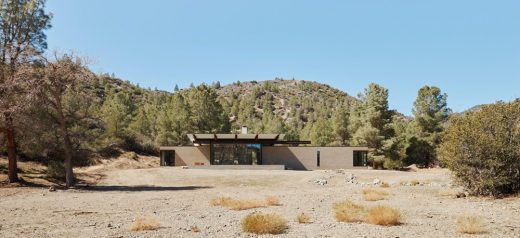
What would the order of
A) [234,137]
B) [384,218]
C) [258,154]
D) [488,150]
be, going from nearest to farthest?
[384,218] < [488,150] < [234,137] < [258,154]

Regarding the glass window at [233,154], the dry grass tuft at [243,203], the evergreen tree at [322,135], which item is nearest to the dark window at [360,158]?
the glass window at [233,154]

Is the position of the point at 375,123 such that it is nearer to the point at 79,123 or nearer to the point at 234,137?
the point at 234,137

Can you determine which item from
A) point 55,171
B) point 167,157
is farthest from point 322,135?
point 55,171

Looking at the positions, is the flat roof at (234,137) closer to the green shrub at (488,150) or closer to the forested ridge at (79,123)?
the forested ridge at (79,123)

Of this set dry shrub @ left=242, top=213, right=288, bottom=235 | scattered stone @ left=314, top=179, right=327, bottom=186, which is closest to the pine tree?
scattered stone @ left=314, top=179, right=327, bottom=186

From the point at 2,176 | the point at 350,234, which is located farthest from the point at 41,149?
the point at 350,234

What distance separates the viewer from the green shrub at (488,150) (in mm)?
17422

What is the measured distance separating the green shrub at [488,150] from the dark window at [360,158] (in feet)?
107

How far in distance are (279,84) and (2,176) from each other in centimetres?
17377

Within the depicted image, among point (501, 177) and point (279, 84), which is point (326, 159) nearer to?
point (501, 177)

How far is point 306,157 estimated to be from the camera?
50.7 metres

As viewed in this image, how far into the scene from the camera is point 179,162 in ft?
170

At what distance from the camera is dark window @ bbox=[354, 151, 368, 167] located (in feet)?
169

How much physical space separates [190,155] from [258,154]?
28.1 ft
